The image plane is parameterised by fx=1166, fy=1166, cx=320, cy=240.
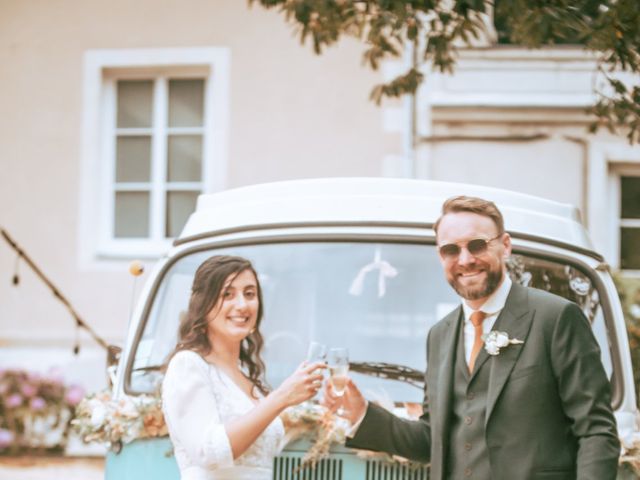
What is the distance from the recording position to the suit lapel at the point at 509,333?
3.44 m

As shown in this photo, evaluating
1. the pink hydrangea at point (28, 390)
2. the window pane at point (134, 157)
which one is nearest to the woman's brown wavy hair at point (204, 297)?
the pink hydrangea at point (28, 390)

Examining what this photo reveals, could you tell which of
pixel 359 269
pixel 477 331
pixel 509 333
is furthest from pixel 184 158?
pixel 509 333

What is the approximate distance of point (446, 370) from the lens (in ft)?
11.9

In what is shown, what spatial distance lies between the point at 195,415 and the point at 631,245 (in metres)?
9.31

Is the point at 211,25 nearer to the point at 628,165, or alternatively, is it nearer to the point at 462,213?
the point at 628,165

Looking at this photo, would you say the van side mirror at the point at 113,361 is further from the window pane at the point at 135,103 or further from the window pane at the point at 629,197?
the window pane at the point at 629,197

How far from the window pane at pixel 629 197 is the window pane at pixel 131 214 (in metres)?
5.07

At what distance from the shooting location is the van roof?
4824 mm

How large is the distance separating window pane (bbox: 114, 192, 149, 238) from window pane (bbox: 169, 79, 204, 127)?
2.92 ft

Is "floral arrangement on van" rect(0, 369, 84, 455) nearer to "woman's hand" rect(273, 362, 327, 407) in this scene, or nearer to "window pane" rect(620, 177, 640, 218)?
"window pane" rect(620, 177, 640, 218)

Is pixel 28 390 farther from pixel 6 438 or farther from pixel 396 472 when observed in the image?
pixel 396 472

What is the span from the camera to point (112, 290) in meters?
12.4

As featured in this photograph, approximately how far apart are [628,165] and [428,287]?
766 cm

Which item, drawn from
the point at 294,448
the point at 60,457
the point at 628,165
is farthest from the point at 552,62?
the point at 294,448
